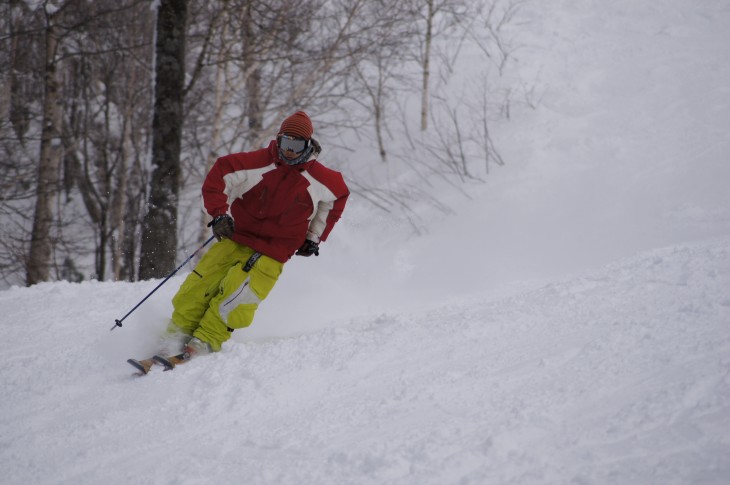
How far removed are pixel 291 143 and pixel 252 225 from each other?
0.62 m

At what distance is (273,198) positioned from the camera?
148 inches

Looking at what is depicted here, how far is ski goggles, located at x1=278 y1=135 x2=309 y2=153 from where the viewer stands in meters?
3.59

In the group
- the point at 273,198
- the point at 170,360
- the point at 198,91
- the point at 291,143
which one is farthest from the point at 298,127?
the point at 198,91

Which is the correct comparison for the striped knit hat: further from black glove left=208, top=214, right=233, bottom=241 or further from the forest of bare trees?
the forest of bare trees

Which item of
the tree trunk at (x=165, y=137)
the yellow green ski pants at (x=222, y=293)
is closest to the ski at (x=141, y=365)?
the yellow green ski pants at (x=222, y=293)

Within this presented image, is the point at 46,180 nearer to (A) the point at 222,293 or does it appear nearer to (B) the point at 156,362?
(A) the point at 222,293

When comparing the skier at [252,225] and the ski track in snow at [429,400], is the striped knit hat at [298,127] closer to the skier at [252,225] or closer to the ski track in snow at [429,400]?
the skier at [252,225]

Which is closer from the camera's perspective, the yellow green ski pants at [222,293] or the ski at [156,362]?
the ski at [156,362]

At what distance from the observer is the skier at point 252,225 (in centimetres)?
364

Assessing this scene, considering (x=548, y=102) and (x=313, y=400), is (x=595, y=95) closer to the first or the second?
(x=548, y=102)

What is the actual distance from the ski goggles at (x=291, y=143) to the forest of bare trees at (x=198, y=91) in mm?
3035

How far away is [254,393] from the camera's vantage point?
2934mm

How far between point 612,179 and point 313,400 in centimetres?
572

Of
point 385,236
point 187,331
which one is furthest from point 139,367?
point 385,236
